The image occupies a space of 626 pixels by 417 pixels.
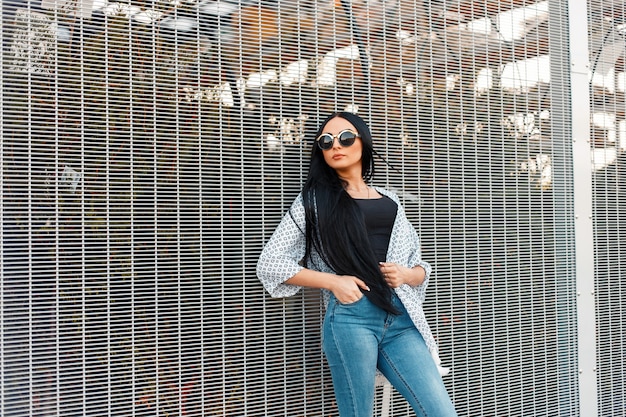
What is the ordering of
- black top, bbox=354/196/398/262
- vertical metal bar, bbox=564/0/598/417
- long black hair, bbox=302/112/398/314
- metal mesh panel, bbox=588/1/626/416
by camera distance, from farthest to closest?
1. metal mesh panel, bbox=588/1/626/416
2. vertical metal bar, bbox=564/0/598/417
3. black top, bbox=354/196/398/262
4. long black hair, bbox=302/112/398/314

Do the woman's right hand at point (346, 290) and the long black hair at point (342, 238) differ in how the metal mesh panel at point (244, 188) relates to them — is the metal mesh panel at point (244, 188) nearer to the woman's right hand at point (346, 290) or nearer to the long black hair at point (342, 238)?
the long black hair at point (342, 238)

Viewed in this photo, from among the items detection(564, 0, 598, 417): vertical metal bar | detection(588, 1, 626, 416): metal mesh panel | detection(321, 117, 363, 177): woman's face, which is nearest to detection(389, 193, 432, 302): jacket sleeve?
detection(321, 117, 363, 177): woman's face

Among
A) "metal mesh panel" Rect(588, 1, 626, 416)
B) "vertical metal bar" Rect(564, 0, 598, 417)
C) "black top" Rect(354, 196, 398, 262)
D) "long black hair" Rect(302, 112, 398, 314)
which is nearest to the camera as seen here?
"long black hair" Rect(302, 112, 398, 314)

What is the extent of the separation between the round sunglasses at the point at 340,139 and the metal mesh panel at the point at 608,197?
1.93 metres

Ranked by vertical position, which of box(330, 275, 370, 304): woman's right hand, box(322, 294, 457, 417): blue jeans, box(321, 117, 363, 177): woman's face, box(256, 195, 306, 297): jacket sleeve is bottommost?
box(322, 294, 457, 417): blue jeans

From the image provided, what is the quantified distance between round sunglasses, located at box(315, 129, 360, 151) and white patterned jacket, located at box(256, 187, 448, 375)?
24 cm

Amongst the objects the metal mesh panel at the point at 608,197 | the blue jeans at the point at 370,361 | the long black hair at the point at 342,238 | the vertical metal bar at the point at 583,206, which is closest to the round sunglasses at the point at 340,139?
the long black hair at the point at 342,238

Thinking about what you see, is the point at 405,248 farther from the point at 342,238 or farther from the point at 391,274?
the point at 342,238

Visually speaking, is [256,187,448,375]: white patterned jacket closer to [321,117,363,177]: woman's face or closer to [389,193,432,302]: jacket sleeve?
[389,193,432,302]: jacket sleeve

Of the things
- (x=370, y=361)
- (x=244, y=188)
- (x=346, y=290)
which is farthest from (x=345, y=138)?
(x=370, y=361)

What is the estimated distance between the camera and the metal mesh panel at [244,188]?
2.45 m

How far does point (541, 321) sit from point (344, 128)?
5.75 feet

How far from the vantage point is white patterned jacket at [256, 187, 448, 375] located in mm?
2541

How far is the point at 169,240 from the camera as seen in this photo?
2646mm
